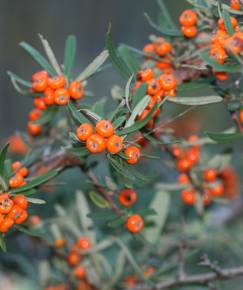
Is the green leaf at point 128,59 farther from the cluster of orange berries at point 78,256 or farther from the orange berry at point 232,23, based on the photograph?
the cluster of orange berries at point 78,256

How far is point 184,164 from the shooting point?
188 cm

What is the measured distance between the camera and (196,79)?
164 centimetres

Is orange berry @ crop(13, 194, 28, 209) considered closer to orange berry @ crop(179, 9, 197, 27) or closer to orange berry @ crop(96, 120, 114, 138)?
orange berry @ crop(96, 120, 114, 138)

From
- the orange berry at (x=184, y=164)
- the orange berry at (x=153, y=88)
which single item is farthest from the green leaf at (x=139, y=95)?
the orange berry at (x=184, y=164)

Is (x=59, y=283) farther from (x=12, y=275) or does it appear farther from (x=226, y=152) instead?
(x=226, y=152)

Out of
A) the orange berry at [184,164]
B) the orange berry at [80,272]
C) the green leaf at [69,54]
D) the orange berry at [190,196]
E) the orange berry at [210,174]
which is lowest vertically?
the orange berry at [80,272]

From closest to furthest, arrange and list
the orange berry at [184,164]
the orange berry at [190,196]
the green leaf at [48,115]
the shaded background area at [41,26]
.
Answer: the green leaf at [48,115] → the orange berry at [184,164] → the orange berry at [190,196] → the shaded background area at [41,26]

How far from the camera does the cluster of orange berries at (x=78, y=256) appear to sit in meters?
2.02

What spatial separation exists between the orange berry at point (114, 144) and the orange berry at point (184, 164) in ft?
2.08

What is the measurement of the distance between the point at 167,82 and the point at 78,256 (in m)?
0.91

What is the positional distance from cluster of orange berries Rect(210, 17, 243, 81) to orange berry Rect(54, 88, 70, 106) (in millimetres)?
447

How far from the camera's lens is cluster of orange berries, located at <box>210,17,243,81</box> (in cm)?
135

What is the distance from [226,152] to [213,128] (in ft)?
6.80

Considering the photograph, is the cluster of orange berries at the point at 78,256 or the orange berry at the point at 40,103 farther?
the cluster of orange berries at the point at 78,256
